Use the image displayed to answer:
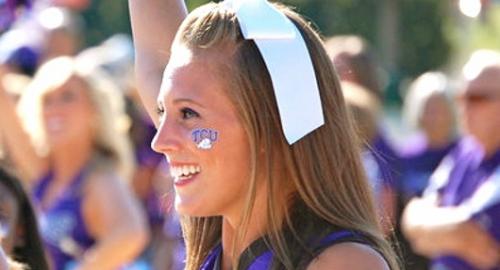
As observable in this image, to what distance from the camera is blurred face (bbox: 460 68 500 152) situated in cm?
568

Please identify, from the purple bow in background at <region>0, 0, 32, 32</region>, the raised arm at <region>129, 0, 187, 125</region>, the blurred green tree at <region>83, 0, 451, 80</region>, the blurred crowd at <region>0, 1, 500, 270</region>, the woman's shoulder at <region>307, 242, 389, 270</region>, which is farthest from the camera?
the blurred green tree at <region>83, 0, 451, 80</region>

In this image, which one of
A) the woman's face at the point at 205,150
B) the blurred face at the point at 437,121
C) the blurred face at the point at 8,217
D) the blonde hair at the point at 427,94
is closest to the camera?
the woman's face at the point at 205,150

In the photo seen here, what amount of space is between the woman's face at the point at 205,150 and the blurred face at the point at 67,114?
11.3 feet

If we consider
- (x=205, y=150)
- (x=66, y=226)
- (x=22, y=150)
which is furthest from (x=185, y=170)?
(x=22, y=150)

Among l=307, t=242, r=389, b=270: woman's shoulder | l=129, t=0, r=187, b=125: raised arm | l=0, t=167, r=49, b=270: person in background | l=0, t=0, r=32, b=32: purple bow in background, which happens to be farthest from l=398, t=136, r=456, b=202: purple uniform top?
l=307, t=242, r=389, b=270: woman's shoulder

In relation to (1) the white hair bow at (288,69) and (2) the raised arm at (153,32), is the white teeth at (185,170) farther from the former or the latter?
(2) the raised arm at (153,32)

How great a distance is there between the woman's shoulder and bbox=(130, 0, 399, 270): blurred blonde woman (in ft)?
0.05

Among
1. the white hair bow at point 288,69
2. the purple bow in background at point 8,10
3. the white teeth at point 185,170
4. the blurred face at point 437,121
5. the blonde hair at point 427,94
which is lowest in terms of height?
the blonde hair at point 427,94

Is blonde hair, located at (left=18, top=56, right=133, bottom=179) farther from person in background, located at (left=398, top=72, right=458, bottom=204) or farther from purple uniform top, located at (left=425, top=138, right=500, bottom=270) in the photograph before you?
person in background, located at (left=398, top=72, right=458, bottom=204)

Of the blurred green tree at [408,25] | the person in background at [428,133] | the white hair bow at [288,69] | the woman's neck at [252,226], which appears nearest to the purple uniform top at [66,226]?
the person in background at [428,133]

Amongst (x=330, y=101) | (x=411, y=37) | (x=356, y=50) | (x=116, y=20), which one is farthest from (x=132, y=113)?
(x=411, y=37)

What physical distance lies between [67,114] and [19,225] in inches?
94.1

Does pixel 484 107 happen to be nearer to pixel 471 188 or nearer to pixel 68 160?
pixel 471 188

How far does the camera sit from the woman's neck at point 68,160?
19.3 feet
